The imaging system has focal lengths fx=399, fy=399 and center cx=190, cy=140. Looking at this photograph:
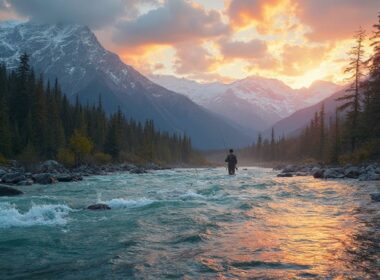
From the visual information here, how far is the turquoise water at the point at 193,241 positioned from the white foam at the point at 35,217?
0.12ft

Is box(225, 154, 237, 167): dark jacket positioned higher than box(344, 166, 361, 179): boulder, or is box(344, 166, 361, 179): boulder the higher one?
box(225, 154, 237, 167): dark jacket

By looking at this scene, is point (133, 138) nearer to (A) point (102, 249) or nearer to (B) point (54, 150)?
(B) point (54, 150)

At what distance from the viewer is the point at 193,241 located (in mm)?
12062

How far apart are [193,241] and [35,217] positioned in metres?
7.78

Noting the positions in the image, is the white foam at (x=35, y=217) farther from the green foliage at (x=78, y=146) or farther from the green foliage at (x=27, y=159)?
the green foliage at (x=78, y=146)

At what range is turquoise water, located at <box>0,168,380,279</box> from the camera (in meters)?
9.04

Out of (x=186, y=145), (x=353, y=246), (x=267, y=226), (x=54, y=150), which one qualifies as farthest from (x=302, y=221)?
(x=186, y=145)

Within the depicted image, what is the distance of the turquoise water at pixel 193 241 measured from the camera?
29.7 ft

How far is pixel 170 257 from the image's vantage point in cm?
1023

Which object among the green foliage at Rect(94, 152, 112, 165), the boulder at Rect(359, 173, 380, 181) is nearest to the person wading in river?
the boulder at Rect(359, 173, 380, 181)

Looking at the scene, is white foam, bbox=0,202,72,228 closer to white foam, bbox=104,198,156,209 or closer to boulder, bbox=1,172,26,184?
white foam, bbox=104,198,156,209

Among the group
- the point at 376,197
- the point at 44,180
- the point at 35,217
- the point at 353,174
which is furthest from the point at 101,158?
the point at 376,197

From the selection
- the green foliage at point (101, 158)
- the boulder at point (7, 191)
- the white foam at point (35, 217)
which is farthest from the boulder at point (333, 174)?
the green foliage at point (101, 158)

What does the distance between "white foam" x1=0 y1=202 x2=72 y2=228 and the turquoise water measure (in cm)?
4
